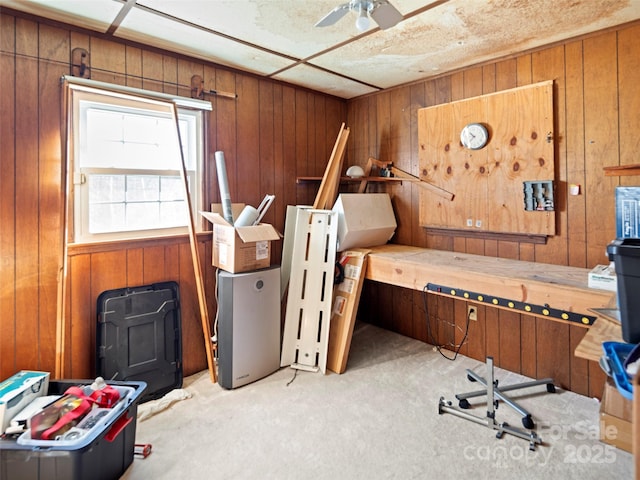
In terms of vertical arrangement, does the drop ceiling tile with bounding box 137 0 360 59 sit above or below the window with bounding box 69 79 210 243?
above

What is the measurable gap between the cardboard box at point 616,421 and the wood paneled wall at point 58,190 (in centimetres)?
271

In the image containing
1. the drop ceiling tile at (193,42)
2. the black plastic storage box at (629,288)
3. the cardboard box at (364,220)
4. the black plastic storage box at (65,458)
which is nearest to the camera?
the black plastic storage box at (629,288)

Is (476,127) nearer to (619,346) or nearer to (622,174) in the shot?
(622,174)

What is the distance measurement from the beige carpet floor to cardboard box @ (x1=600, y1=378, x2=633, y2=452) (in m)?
0.06

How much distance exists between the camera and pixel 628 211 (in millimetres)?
2254

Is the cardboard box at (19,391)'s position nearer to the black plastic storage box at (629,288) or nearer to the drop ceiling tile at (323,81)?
the black plastic storage box at (629,288)

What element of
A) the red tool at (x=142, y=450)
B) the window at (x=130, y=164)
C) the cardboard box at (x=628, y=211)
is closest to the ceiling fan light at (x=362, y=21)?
the window at (x=130, y=164)

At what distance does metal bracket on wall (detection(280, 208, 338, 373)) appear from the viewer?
115 inches

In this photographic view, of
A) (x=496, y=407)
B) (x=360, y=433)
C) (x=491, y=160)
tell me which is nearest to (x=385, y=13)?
(x=491, y=160)

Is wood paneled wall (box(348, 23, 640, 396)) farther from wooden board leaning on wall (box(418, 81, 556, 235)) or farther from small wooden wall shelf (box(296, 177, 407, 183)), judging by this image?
small wooden wall shelf (box(296, 177, 407, 183))

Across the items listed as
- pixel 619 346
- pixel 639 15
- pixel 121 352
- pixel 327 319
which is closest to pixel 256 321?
A: pixel 327 319

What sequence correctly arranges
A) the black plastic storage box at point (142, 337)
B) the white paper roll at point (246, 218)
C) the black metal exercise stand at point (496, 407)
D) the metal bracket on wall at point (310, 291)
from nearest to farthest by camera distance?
the black metal exercise stand at point (496, 407) → the black plastic storage box at point (142, 337) → the white paper roll at point (246, 218) → the metal bracket on wall at point (310, 291)

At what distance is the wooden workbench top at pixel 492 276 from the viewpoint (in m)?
1.98

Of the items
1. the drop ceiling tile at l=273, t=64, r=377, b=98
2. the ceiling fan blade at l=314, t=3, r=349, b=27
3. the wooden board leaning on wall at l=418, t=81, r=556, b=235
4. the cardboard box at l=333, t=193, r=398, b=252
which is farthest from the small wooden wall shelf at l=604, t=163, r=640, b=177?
the drop ceiling tile at l=273, t=64, r=377, b=98
